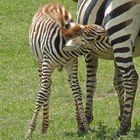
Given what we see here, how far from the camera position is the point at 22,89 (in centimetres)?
1245

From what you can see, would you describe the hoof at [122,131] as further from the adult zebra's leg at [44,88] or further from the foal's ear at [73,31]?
the foal's ear at [73,31]

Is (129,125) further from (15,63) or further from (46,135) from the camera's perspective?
(15,63)

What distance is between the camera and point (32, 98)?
11.7 metres

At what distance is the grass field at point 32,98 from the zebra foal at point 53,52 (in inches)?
13.0

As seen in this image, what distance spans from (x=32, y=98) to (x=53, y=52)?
3.80m

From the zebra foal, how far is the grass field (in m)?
0.33

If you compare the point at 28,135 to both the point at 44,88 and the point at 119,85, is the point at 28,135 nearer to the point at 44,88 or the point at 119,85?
the point at 44,88

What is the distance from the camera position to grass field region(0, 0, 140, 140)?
27.7 ft

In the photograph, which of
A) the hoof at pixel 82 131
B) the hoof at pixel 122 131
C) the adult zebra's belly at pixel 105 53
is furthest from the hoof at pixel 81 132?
the adult zebra's belly at pixel 105 53

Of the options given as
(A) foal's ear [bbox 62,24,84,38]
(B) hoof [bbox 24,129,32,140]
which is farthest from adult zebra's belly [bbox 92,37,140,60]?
(B) hoof [bbox 24,129,32,140]

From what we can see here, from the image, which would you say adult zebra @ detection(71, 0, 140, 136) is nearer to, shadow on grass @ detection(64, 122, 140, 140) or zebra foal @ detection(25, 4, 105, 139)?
shadow on grass @ detection(64, 122, 140, 140)

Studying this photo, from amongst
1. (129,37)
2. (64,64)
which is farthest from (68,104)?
(129,37)

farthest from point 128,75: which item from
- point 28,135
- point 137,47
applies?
point 28,135

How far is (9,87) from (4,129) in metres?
3.52
